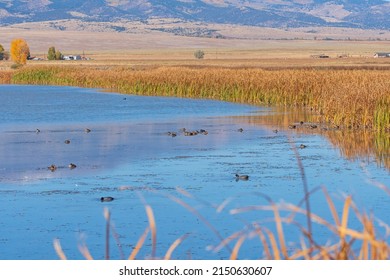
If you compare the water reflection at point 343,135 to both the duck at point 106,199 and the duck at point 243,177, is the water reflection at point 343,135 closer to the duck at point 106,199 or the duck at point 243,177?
the duck at point 243,177

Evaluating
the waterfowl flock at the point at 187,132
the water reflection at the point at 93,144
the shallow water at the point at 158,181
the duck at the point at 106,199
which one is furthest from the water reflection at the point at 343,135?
the duck at the point at 106,199

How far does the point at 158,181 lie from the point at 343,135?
8.38 meters

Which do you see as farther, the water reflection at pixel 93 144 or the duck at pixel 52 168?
the water reflection at pixel 93 144

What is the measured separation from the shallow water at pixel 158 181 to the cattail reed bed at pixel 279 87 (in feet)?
6.51

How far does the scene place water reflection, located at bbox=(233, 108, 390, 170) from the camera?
18.6 m

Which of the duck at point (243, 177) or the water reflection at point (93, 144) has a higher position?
the duck at point (243, 177)

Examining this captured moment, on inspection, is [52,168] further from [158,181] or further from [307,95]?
[307,95]

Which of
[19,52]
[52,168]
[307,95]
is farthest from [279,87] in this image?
[19,52]

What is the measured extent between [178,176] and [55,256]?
609 cm

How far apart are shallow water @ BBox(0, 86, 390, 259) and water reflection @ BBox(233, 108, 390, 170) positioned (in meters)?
0.36

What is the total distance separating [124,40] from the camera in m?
196

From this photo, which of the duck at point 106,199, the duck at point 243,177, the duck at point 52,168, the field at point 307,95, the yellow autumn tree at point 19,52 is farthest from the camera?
the yellow autumn tree at point 19,52

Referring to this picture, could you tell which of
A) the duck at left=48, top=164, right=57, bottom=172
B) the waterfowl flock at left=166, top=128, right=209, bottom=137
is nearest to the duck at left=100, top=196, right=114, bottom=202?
the duck at left=48, top=164, right=57, bottom=172

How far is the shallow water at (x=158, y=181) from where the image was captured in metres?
10.6
